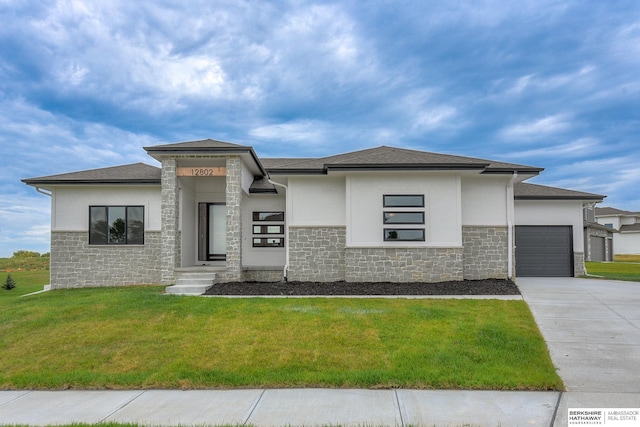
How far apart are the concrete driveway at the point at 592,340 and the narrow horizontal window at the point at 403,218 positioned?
12.1ft

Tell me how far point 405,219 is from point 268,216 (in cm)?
571

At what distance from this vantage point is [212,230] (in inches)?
672

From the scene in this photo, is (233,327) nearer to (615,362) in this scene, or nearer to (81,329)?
(81,329)

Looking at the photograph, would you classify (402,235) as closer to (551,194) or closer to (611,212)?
(551,194)

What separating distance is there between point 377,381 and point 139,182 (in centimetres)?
1283

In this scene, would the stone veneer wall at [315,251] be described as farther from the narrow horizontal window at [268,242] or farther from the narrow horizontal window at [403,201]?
the narrow horizontal window at [268,242]

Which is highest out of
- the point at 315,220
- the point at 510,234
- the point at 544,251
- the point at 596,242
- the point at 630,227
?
the point at 315,220

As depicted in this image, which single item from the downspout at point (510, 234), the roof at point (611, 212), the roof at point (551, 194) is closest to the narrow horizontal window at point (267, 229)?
the downspout at point (510, 234)

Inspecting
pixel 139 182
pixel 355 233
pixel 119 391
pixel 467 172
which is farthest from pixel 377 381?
pixel 139 182

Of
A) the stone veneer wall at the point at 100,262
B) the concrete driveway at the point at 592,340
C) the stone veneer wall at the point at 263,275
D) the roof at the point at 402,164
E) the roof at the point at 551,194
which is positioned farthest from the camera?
the roof at the point at 551,194

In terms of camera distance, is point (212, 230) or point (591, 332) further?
point (212, 230)

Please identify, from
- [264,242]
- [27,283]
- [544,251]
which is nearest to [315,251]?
[264,242]

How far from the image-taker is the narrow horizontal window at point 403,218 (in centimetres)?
1321

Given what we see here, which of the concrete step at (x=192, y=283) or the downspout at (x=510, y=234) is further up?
the downspout at (x=510, y=234)
